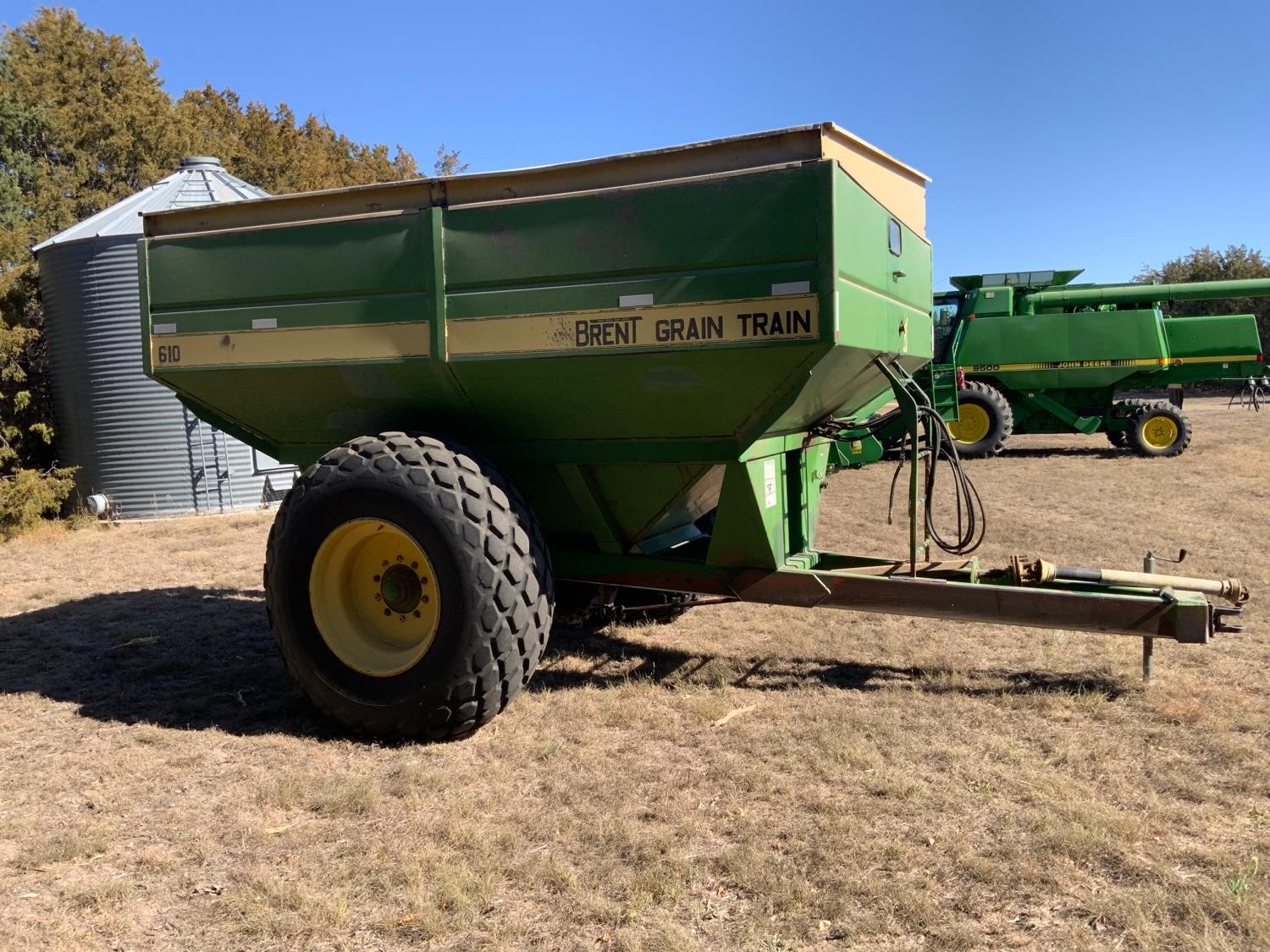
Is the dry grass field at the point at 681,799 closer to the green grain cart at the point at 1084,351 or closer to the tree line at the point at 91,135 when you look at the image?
the green grain cart at the point at 1084,351

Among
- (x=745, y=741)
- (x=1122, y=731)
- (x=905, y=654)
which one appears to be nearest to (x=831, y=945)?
(x=745, y=741)

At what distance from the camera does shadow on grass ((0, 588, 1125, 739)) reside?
184 inches

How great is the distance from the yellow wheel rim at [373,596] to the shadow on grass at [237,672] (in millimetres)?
400

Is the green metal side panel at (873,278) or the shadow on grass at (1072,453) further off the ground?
the green metal side panel at (873,278)

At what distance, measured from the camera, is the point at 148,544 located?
1073 cm

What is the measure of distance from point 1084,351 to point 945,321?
2.19 m

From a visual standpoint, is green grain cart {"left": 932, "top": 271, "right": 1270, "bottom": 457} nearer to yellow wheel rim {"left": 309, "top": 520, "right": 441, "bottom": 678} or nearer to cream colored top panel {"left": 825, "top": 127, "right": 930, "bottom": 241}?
cream colored top panel {"left": 825, "top": 127, "right": 930, "bottom": 241}

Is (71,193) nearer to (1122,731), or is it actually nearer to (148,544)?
(148,544)

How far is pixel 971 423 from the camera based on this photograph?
1551 centimetres

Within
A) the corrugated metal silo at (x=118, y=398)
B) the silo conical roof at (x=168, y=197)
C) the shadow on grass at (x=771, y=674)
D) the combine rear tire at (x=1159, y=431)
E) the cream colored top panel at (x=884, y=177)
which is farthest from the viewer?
the combine rear tire at (x=1159, y=431)

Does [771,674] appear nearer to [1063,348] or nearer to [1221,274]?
[1063,348]

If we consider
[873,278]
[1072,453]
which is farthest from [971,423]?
[873,278]

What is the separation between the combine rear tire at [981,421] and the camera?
599 inches

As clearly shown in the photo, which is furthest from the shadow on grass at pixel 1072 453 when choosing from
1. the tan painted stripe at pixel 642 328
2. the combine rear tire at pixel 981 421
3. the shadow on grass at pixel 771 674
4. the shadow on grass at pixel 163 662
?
the tan painted stripe at pixel 642 328
